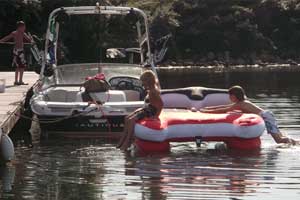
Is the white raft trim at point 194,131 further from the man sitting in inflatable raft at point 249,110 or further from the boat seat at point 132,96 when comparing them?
the boat seat at point 132,96

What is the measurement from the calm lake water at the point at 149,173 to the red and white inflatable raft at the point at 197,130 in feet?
0.90

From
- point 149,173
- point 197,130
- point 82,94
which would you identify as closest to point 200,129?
point 197,130

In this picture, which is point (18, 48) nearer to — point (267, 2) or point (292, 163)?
point (292, 163)

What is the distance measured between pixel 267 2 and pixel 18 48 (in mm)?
47555

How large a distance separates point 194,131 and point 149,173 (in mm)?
2065

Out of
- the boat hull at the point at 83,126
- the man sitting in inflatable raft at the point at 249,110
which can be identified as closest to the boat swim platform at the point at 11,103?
the boat hull at the point at 83,126

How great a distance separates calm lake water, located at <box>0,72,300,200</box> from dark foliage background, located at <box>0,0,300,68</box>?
4163 centimetres

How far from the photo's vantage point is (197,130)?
1380cm

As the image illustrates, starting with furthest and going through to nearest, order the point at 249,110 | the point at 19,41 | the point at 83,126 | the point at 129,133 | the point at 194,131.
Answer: the point at 19,41
the point at 83,126
the point at 249,110
the point at 129,133
the point at 194,131

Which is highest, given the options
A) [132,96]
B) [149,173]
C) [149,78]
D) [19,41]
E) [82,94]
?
[19,41]

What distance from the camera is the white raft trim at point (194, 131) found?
13.7 meters

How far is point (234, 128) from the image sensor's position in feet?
45.6

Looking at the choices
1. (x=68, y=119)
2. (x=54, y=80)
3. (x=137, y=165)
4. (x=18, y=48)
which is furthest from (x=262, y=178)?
(x=18, y=48)

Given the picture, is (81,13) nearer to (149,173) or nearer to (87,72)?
(87,72)
